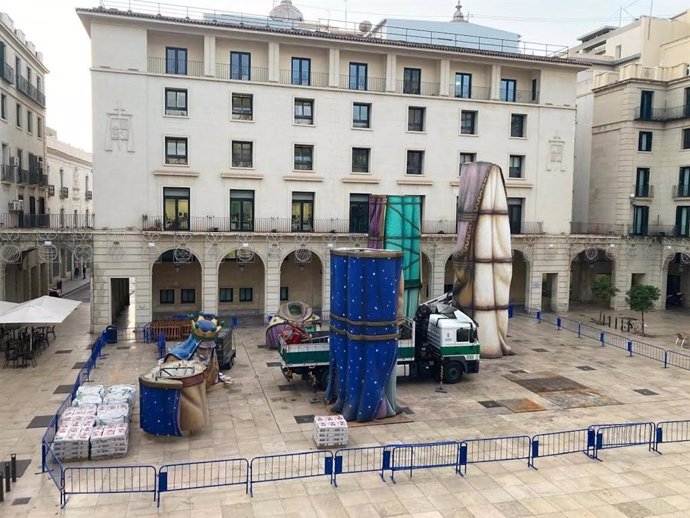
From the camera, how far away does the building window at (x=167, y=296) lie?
138 feet

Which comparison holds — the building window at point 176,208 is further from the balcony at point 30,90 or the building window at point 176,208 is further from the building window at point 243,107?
the balcony at point 30,90

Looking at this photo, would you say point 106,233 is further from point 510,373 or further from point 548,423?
point 548,423

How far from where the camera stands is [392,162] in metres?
41.9

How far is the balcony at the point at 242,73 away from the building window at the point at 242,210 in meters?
7.65

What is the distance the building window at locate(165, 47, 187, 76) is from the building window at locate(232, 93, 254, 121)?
3.81 metres

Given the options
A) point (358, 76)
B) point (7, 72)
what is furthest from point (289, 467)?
point (7, 72)

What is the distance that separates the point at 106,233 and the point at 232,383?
1617 cm

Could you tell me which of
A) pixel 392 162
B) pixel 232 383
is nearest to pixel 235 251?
pixel 392 162

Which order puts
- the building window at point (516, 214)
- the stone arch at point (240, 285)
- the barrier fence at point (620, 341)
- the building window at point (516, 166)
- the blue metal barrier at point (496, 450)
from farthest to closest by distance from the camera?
1. the building window at point (516, 214)
2. the building window at point (516, 166)
3. the stone arch at point (240, 285)
4. the barrier fence at point (620, 341)
5. the blue metal barrier at point (496, 450)

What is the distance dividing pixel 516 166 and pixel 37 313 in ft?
114

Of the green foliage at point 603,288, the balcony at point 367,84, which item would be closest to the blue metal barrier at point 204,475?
the balcony at point 367,84

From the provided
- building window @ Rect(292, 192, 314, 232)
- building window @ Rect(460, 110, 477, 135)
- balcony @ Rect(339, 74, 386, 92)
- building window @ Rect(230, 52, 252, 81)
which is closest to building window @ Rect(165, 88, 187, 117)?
building window @ Rect(230, 52, 252, 81)

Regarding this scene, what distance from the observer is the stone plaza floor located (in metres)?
15.0

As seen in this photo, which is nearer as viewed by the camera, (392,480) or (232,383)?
(392,480)
